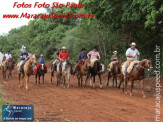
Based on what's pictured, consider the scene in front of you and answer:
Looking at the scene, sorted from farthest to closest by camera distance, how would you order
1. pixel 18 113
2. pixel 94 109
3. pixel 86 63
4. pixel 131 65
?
pixel 86 63, pixel 131 65, pixel 94 109, pixel 18 113

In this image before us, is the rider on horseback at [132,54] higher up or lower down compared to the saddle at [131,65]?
higher up

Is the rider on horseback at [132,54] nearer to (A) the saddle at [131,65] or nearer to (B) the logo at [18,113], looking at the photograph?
(A) the saddle at [131,65]

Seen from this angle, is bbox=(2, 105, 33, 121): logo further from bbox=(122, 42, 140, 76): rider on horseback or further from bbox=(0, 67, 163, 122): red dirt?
bbox=(122, 42, 140, 76): rider on horseback

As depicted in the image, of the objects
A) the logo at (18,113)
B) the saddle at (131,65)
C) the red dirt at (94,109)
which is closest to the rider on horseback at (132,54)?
the saddle at (131,65)

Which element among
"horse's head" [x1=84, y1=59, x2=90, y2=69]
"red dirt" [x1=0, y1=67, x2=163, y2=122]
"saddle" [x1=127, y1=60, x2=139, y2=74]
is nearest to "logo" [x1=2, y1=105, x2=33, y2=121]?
"red dirt" [x1=0, y1=67, x2=163, y2=122]

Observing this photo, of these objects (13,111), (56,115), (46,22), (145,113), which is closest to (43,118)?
(56,115)

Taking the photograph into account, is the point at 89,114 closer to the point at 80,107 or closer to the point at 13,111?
the point at 80,107

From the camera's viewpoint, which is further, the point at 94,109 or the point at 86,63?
the point at 86,63

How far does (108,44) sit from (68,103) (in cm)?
1568

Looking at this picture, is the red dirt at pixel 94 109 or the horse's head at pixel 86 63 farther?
the horse's head at pixel 86 63

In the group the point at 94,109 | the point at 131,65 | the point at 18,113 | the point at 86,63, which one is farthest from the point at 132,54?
the point at 18,113

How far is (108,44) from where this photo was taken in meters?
25.8

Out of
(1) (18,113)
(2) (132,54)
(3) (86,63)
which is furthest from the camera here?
(3) (86,63)

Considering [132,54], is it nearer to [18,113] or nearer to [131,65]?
[131,65]
